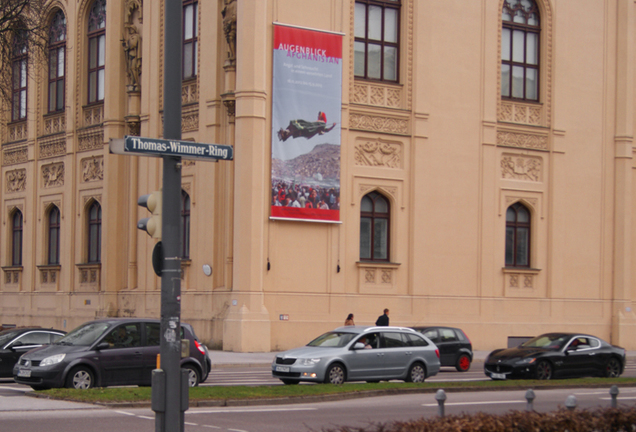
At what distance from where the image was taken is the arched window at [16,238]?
45925 mm

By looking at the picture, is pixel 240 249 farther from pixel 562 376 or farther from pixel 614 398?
pixel 614 398

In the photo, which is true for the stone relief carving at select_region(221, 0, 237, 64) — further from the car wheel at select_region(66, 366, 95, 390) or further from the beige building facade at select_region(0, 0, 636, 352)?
the car wheel at select_region(66, 366, 95, 390)

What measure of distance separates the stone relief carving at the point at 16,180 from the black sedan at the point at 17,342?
23979 millimetres

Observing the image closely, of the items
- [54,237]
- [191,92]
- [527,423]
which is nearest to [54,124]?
[54,237]

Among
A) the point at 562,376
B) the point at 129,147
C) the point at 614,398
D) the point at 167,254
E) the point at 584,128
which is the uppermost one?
the point at 584,128

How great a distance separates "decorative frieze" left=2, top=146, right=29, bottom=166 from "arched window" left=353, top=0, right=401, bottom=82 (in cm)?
1829

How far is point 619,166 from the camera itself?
4144cm

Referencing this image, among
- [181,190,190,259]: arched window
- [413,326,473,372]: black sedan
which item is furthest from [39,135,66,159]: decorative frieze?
[413,326,473,372]: black sedan

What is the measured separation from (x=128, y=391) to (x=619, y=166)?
29.7m

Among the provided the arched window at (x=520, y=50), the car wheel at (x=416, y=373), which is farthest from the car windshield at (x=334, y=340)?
the arched window at (x=520, y=50)

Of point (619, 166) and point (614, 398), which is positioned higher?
point (619, 166)

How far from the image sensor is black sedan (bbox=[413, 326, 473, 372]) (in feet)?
94.1

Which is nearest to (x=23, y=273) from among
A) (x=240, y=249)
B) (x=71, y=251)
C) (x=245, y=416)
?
(x=71, y=251)

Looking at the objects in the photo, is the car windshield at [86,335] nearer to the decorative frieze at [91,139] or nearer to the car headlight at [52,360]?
the car headlight at [52,360]
